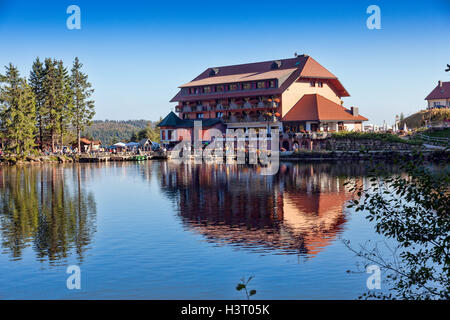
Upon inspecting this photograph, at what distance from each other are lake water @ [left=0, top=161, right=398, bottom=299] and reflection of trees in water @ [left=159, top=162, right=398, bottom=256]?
0.09 m

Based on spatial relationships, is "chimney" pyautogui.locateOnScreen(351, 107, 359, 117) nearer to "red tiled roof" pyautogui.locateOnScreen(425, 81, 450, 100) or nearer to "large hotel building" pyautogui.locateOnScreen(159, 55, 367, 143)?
"large hotel building" pyautogui.locateOnScreen(159, 55, 367, 143)

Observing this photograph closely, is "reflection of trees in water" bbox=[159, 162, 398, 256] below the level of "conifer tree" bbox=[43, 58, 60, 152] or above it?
below

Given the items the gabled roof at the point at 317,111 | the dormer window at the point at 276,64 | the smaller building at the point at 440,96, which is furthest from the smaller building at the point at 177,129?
the smaller building at the point at 440,96

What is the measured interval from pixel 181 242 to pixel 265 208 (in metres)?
12.7

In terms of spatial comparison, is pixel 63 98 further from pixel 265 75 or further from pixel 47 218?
pixel 47 218

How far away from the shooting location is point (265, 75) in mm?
111438

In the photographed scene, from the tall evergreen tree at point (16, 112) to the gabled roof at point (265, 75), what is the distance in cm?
3398

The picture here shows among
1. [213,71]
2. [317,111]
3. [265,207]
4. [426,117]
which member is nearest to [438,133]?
[426,117]

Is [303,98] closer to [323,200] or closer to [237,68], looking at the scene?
[237,68]

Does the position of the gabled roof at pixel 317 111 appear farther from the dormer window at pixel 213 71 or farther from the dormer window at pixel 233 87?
the dormer window at pixel 213 71

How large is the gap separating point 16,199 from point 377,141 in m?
62.8

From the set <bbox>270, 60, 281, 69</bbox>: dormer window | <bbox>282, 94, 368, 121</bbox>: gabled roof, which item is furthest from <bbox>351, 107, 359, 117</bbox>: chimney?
<bbox>270, 60, 281, 69</bbox>: dormer window

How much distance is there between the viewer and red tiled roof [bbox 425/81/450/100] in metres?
127
